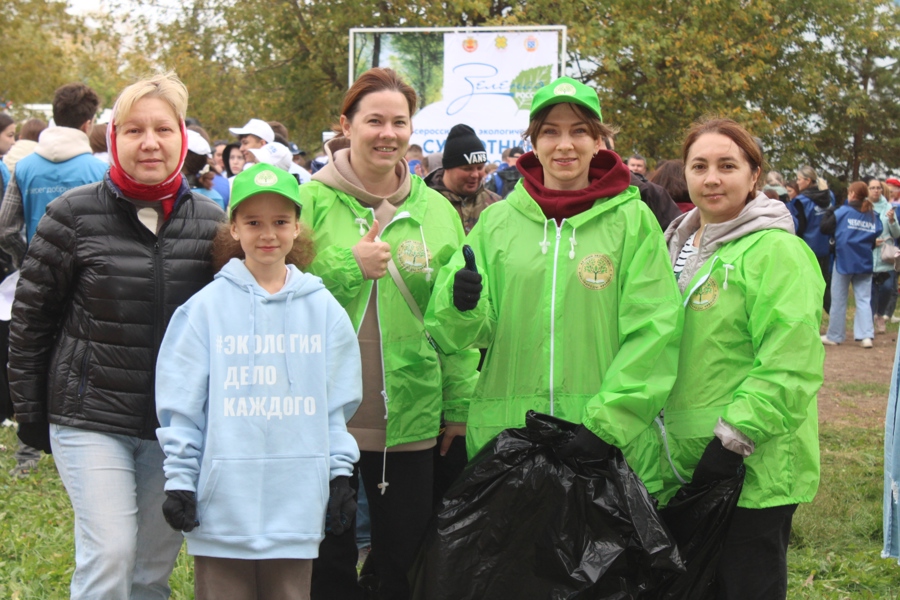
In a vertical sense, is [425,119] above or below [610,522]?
above

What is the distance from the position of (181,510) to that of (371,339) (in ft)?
3.31

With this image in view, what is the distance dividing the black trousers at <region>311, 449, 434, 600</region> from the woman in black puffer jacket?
700 mm

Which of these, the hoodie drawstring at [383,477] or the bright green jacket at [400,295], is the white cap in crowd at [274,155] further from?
the hoodie drawstring at [383,477]

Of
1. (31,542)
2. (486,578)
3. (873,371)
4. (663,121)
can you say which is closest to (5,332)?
(31,542)

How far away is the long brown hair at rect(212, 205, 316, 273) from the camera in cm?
318

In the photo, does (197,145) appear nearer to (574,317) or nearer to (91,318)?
(91,318)

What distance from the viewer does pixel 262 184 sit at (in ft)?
9.89

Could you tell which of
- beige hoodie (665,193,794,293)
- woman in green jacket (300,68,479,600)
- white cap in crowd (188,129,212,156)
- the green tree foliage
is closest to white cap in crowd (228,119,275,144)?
white cap in crowd (188,129,212,156)

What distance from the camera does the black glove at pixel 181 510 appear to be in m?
2.73

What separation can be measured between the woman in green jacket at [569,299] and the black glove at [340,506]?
1.86 ft

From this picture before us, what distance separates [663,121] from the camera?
18.6m

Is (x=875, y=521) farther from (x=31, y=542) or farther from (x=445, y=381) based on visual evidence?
(x=31, y=542)

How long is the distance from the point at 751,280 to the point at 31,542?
13.0ft

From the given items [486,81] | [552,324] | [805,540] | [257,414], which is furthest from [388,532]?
[486,81]
